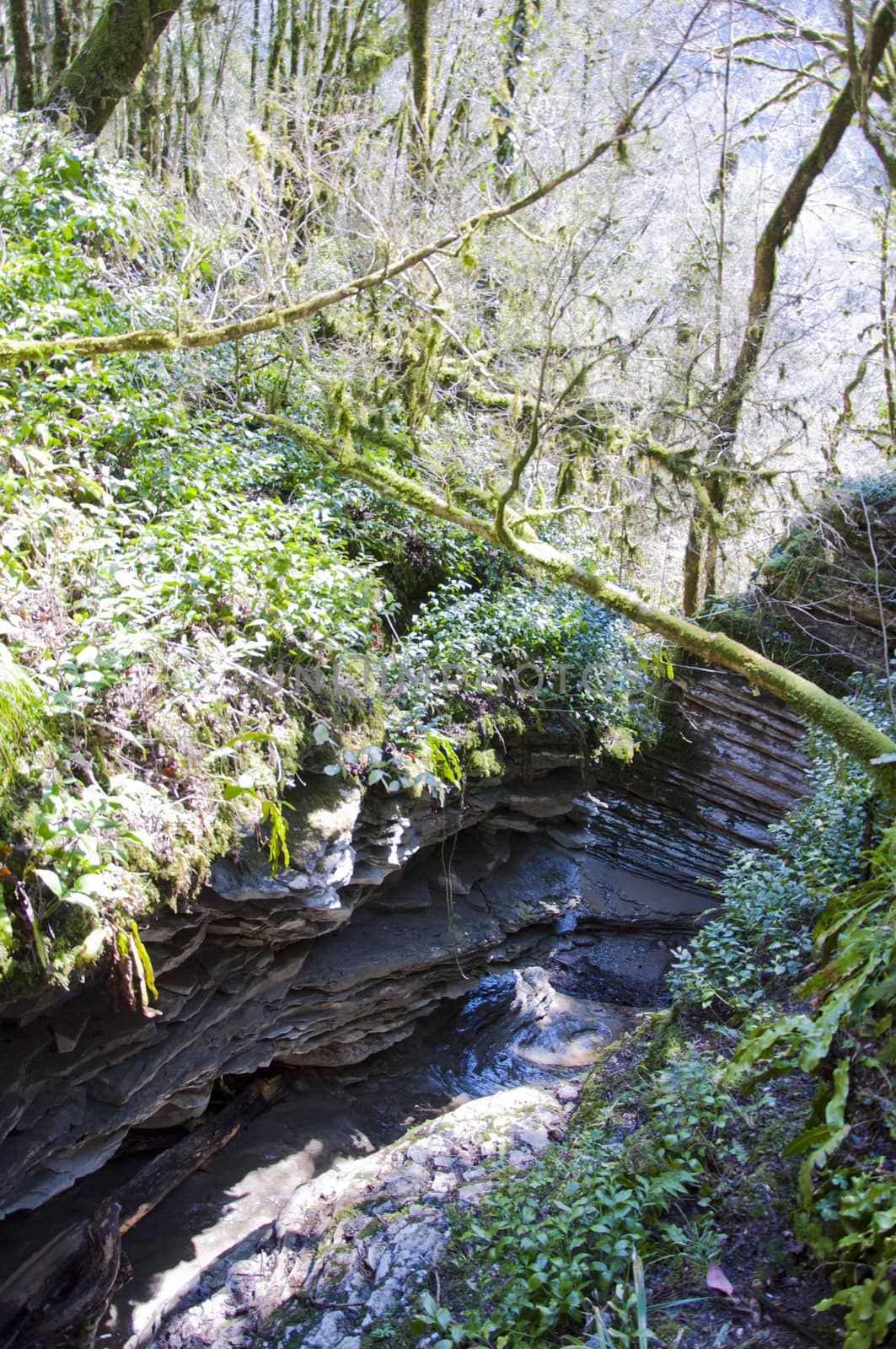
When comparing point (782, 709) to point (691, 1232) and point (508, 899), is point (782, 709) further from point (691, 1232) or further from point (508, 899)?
point (691, 1232)

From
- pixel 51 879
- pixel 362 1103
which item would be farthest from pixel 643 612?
pixel 362 1103

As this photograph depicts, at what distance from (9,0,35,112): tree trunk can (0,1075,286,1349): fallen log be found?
31.7 ft

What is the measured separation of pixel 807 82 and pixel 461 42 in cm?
390

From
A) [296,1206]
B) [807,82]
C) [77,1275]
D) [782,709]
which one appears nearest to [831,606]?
[782,709]

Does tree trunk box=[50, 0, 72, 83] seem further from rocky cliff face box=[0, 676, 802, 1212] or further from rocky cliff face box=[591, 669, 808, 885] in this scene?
rocky cliff face box=[591, 669, 808, 885]

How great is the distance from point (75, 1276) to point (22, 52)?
34.8 ft

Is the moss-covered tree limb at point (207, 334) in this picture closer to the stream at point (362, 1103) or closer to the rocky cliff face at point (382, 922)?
the rocky cliff face at point (382, 922)

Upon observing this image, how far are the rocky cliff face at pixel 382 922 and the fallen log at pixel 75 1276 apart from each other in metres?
0.46

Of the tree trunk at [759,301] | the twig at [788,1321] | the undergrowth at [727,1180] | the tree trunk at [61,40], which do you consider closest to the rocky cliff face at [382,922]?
the undergrowth at [727,1180]

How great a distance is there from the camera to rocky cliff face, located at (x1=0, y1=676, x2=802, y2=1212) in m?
4.25

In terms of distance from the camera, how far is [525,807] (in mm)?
7480

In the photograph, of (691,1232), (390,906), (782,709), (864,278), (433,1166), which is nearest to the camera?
(691,1232)

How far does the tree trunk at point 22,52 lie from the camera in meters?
7.96

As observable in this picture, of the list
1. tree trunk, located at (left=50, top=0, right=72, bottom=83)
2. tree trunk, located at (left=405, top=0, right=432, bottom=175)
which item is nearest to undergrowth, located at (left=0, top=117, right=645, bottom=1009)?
tree trunk, located at (left=405, top=0, right=432, bottom=175)
